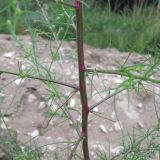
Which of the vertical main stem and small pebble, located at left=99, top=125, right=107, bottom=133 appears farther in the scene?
small pebble, located at left=99, top=125, right=107, bottom=133

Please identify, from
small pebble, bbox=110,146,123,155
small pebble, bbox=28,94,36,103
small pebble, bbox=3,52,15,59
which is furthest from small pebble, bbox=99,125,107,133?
small pebble, bbox=3,52,15,59

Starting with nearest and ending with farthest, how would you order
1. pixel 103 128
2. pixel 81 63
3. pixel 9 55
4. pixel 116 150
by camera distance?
pixel 81 63 < pixel 116 150 < pixel 103 128 < pixel 9 55

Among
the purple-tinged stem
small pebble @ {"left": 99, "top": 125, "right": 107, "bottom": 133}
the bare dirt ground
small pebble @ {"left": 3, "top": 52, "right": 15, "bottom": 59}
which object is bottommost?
small pebble @ {"left": 99, "top": 125, "right": 107, "bottom": 133}

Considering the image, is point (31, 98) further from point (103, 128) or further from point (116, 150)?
point (116, 150)

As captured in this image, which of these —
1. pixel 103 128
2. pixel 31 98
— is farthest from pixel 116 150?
pixel 31 98

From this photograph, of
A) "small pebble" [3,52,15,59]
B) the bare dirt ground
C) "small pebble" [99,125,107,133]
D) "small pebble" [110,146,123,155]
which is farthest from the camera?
"small pebble" [3,52,15,59]

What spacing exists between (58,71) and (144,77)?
1.91m

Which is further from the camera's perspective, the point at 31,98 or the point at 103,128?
the point at 31,98

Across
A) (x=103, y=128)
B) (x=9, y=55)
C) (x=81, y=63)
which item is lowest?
(x=103, y=128)

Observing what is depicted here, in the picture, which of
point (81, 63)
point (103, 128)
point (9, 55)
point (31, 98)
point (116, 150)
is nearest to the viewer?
point (81, 63)

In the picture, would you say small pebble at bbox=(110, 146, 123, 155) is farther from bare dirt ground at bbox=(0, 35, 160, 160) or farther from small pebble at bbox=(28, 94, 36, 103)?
small pebble at bbox=(28, 94, 36, 103)

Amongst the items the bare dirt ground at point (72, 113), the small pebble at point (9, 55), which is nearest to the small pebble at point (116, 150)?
the bare dirt ground at point (72, 113)

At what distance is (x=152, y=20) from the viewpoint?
4.67 metres

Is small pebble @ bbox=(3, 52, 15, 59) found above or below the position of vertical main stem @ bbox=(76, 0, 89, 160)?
below
